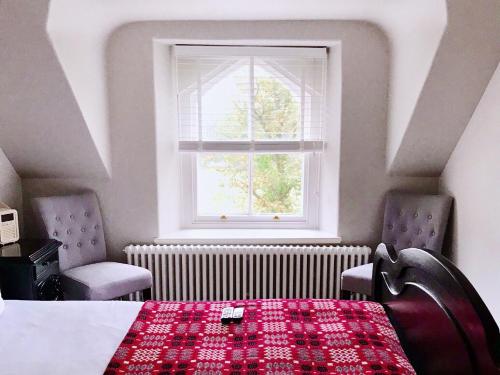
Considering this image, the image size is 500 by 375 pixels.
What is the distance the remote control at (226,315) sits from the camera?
156 cm

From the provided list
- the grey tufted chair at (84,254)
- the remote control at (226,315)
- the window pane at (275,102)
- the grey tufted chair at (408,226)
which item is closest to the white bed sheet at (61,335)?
the remote control at (226,315)

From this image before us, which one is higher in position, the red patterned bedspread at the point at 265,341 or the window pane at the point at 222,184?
the window pane at the point at 222,184

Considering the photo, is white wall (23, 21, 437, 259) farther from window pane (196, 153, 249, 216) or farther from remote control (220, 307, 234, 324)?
remote control (220, 307, 234, 324)

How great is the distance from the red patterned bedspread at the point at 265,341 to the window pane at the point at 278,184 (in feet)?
4.60

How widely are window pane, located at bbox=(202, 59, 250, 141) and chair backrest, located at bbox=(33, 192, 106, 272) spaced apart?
3.13 feet

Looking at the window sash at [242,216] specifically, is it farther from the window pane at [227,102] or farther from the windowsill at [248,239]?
the window pane at [227,102]

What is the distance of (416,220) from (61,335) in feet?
6.93

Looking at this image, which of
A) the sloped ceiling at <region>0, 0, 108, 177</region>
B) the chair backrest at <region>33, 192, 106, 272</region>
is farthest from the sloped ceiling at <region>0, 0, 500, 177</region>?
the chair backrest at <region>33, 192, 106, 272</region>

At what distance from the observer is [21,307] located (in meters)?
1.72

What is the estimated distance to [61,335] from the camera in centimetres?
149

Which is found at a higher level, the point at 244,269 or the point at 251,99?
the point at 251,99

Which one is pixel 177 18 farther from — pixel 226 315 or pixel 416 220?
pixel 416 220

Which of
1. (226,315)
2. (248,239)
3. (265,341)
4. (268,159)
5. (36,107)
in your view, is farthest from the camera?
(268,159)

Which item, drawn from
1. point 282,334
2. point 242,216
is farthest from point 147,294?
point 282,334
